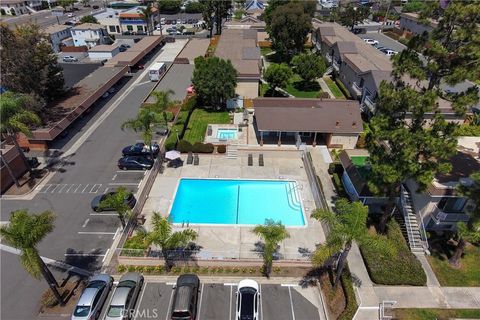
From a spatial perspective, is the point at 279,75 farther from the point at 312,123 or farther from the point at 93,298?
the point at 93,298

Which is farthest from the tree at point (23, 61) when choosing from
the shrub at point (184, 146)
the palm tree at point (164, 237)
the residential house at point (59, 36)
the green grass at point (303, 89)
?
the residential house at point (59, 36)

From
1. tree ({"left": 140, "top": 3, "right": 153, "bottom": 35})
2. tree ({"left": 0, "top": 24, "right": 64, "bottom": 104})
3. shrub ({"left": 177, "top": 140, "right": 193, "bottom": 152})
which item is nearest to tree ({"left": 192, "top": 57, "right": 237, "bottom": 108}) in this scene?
shrub ({"left": 177, "top": 140, "right": 193, "bottom": 152})

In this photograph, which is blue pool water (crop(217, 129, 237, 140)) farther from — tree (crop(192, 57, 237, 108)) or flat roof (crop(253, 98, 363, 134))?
tree (crop(192, 57, 237, 108))

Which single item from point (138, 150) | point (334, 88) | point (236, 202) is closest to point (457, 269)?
point (236, 202)

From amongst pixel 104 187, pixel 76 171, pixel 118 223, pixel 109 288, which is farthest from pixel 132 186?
pixel 109 288

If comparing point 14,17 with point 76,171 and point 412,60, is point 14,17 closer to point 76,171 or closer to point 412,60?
point 76,171
